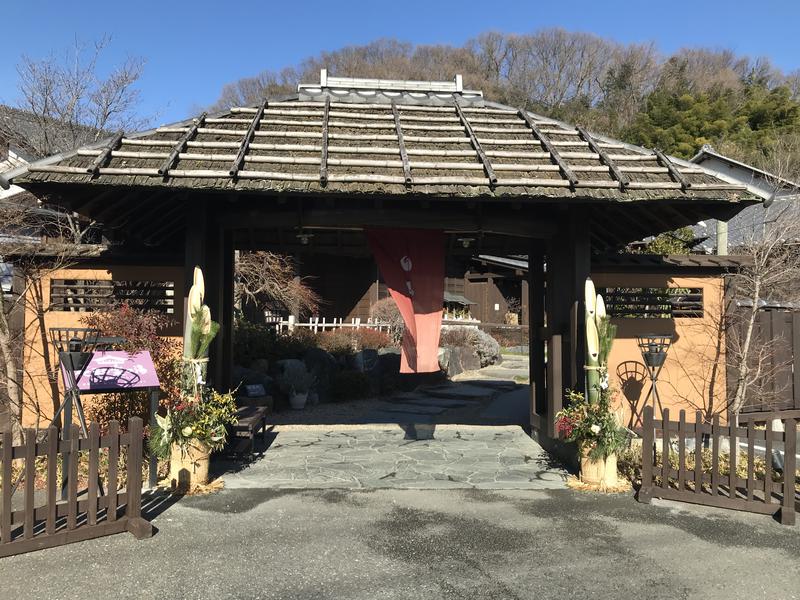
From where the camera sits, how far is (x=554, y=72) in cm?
5241

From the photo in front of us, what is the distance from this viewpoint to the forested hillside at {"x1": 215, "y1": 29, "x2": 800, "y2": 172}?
118 ft

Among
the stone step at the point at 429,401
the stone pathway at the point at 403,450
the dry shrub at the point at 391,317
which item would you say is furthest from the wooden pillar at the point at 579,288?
the dry shrub at the point at 391,317

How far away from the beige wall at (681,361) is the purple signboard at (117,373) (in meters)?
6.46

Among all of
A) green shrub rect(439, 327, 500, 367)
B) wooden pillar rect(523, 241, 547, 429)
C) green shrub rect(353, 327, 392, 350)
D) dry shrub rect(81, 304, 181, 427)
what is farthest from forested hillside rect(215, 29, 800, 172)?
dry shrub rect(81, 304, 181, 427)

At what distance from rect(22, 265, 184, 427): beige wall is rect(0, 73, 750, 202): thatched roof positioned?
194 centimetres

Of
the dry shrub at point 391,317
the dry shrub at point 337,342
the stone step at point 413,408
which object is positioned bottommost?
the stone step at point 413,408

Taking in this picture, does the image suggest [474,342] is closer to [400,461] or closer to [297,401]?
[297,401]

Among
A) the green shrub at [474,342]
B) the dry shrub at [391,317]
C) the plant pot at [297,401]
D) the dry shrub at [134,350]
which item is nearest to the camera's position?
the dry shrub at [134,350]

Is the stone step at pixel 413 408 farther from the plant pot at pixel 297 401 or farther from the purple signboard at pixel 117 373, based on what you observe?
the purple signboard at pixel 117 373

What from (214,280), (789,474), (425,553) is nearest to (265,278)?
(214,280)

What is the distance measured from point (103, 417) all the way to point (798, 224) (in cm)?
1141

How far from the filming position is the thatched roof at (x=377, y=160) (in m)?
6.39

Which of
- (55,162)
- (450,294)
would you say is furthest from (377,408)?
(450,294)

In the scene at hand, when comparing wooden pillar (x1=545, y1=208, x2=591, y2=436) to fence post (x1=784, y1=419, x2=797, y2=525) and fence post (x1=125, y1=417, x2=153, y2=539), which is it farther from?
fence post (x1=125, y1=417, x2=153, y2=539)
